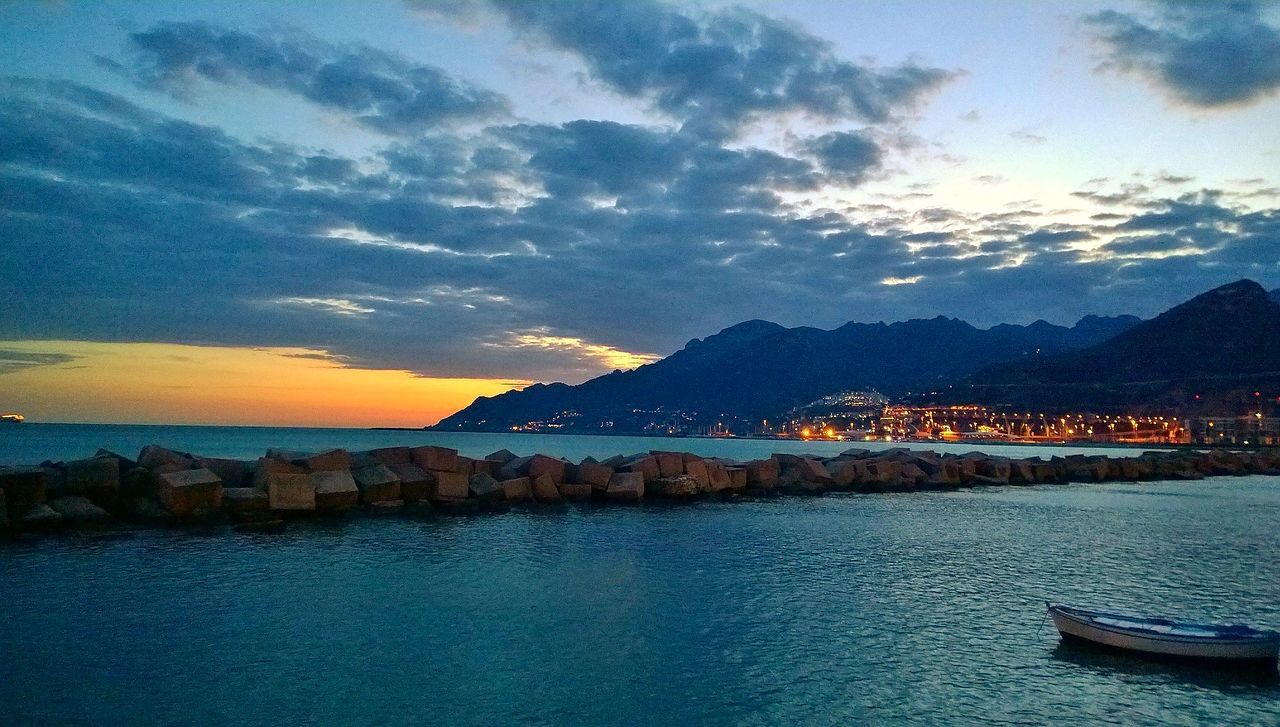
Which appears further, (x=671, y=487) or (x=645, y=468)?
(x=645, y=468)

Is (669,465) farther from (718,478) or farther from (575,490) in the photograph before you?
(575,490)

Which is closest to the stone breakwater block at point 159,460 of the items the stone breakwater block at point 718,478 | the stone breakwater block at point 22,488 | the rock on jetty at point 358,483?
the rock on jetty at point 358,483

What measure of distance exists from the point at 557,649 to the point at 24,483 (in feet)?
46.5

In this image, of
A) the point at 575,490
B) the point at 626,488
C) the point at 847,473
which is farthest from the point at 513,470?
the point at 847,473

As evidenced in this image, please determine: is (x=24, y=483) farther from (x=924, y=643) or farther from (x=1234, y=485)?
(x=1234, y=485)

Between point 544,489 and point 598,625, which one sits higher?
point 544,489

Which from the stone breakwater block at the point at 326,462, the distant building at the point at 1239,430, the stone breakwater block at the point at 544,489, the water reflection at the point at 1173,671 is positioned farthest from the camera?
the distant building at the point at 1239,430

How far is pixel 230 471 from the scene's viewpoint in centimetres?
2138

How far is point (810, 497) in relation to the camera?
98.4 feet

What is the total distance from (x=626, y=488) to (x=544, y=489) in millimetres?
2617

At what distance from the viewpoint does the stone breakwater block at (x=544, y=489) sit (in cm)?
2461

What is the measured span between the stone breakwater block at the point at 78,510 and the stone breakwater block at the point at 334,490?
14.6 feet

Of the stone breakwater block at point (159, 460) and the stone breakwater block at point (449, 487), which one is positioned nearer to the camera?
the stone breakwater block at point (159, 460)

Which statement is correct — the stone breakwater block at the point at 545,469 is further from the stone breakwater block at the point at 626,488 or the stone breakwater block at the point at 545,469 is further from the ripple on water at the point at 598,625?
the ripple on water at the point at 598,625
